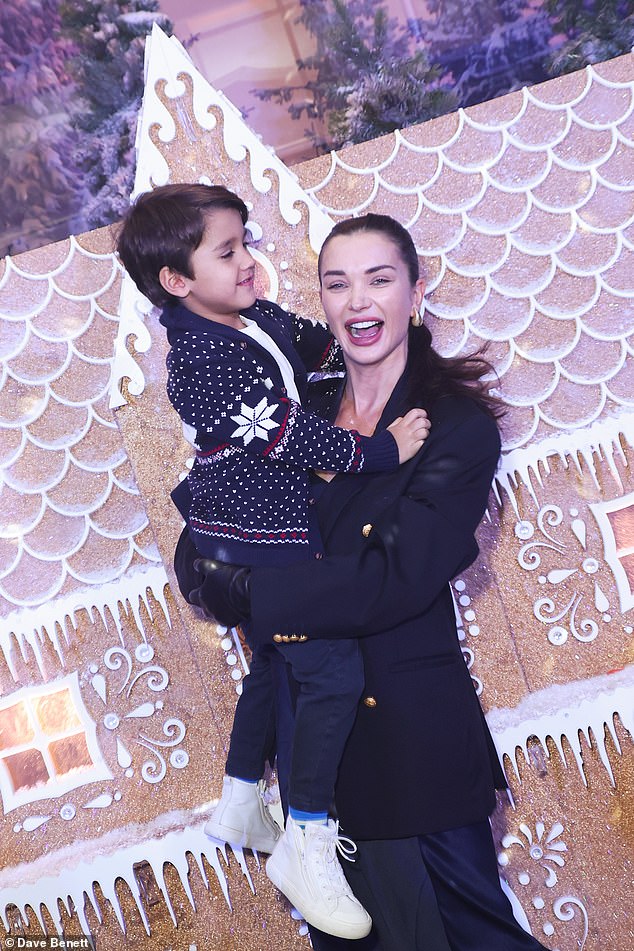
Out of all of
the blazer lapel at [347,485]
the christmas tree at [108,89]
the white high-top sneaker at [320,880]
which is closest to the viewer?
the white high-top sneaker at [320,880]

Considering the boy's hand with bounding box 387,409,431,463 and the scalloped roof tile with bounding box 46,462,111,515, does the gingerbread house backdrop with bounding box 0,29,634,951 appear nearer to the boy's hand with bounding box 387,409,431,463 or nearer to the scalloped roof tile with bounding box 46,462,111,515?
the scalloped roof tile with bounding box 46,462,111,515

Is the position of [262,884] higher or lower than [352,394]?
lower

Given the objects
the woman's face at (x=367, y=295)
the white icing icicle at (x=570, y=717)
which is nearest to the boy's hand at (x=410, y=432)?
the woman's face at (x=367, y=295)

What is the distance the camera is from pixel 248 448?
6.80 feet

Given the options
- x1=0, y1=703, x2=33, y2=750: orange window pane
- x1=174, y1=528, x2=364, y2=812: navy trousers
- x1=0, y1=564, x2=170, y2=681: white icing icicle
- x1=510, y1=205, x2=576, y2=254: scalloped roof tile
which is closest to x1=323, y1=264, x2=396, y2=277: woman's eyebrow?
x1=510, y1=205, x2=576, y2=254: scalloped roof tile

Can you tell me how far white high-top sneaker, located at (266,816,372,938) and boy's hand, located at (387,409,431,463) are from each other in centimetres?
89

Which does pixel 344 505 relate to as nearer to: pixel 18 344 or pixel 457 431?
pixel 457 431

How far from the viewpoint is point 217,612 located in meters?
2.14

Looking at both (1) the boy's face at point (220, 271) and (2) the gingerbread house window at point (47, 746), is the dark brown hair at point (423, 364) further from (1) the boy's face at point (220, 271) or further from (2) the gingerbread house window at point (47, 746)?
(2) the gingerbread house window at point (47, 746)

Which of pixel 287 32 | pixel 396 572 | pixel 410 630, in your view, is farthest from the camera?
pixel 287 32

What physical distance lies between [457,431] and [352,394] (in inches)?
18.7

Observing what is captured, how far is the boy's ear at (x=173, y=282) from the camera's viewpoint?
2.25 meters

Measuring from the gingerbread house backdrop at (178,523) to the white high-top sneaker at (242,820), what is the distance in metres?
0.30

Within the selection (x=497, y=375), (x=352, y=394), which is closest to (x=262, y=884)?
(x=352, y=394)
